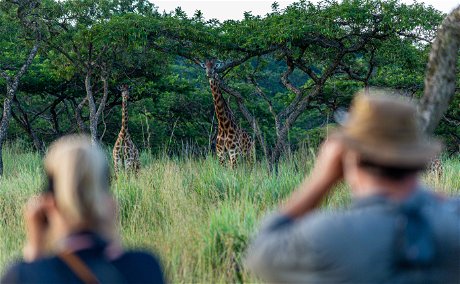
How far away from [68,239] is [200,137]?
18973 millimetres

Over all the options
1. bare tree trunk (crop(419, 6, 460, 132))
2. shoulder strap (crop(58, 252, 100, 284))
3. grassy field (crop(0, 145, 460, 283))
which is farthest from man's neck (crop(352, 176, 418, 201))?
bare tree trunk (crop(419, 6, 460, 132))

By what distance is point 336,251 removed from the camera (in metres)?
2.24

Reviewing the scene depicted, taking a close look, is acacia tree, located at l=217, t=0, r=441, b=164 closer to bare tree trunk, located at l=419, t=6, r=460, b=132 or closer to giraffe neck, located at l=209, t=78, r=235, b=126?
giraffe neck, located at l=209, t=78, r=235, b=126

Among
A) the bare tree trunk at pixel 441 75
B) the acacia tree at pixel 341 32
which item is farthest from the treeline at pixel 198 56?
the bare tree trunk at pixel 441 75

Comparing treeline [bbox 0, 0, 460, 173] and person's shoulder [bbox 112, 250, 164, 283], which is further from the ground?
treeline [bbox 0, 0, 460, 173]

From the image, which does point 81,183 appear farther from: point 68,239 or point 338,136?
point 338,136

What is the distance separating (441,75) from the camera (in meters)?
5.94

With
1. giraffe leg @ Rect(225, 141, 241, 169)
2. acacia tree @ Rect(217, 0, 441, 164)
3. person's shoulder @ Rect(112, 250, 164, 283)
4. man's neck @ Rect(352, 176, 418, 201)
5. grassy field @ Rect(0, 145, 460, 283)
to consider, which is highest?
acacia tree @ Rect(217, 0, 441, 164)

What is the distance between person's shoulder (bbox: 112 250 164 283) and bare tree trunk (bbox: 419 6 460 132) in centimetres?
365

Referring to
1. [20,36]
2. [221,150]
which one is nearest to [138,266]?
[221,150]

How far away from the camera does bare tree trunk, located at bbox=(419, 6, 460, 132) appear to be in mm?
5785

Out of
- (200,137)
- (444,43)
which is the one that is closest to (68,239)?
(444,43)

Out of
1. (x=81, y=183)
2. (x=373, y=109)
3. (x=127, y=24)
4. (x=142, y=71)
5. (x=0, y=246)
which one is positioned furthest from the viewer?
(x=142, y=71)

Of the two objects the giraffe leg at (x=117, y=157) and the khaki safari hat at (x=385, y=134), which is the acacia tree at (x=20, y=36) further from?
the khaki safari hat at (x=385, y=134)
